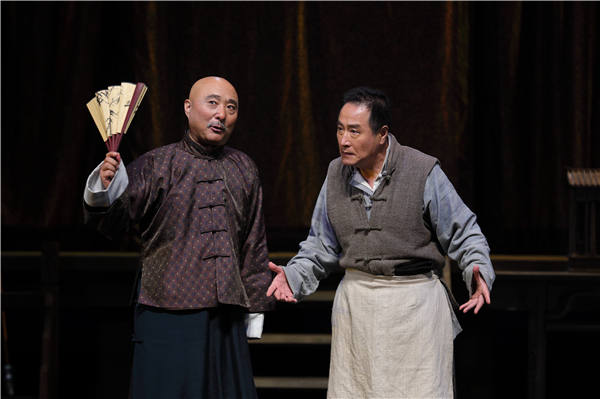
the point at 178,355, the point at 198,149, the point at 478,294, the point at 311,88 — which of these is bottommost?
the point at 178,355

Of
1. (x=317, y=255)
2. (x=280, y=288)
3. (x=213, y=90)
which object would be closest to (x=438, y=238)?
(x=317, y=255)

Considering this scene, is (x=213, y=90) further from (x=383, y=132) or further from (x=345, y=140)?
(x=383, y=132)

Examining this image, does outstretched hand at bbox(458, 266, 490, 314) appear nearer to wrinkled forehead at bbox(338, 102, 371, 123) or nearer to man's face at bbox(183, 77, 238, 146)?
wrinkled forehead at bbox(338, 102, 371, 123)

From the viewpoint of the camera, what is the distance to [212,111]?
3.47 meters

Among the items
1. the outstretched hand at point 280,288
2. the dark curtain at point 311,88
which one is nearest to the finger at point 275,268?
the outstretched hand at point 280,288

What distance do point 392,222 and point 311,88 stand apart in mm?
2629

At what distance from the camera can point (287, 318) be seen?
5.80 meters

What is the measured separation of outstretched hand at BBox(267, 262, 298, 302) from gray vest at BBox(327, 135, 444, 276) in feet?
0.78

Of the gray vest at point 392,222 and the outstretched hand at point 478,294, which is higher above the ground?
the gray vest at point 392,222

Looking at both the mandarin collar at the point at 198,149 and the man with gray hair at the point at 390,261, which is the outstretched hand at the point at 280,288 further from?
the mandarin collar at the point at 198,149

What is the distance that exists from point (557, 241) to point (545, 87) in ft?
3.31

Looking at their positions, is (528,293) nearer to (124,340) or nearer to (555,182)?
(555,182)

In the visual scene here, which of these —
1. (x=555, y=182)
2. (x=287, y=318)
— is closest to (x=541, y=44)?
(x=555, y=182)

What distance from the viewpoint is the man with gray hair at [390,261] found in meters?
3.32
